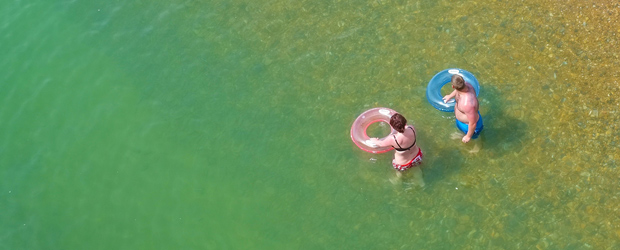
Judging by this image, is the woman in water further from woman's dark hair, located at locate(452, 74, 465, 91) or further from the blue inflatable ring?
the blue inflatable ring

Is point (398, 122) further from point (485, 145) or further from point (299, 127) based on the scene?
point (299, 127)

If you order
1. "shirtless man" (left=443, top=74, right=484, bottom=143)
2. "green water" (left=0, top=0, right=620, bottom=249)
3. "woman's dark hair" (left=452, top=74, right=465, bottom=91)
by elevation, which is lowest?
"green water" (left=0, top=0, right=620, bottom=249)

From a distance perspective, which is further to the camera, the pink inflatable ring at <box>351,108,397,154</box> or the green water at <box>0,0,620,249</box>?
the pink inflatable ring at <box>351,108,397,154</box>

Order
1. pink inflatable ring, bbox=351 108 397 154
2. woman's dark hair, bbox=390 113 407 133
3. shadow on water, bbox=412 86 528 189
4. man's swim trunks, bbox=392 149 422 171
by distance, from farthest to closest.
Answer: pink inflatable ring, bbox=351 108 397 154
shadow on water, bbox=412 86 528 189
man's swim trunks, bbox=392 149 422 171
woman's dark hair, bbox=390 113 407 133

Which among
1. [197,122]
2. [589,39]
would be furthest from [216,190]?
[589,39]

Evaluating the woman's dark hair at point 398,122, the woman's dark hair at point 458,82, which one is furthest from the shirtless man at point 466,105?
the woman's dark hair at point 398,122

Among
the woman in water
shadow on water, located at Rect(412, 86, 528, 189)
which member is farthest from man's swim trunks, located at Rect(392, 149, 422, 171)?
shadow on water, located at Rect(412, 86, 528, 189)
